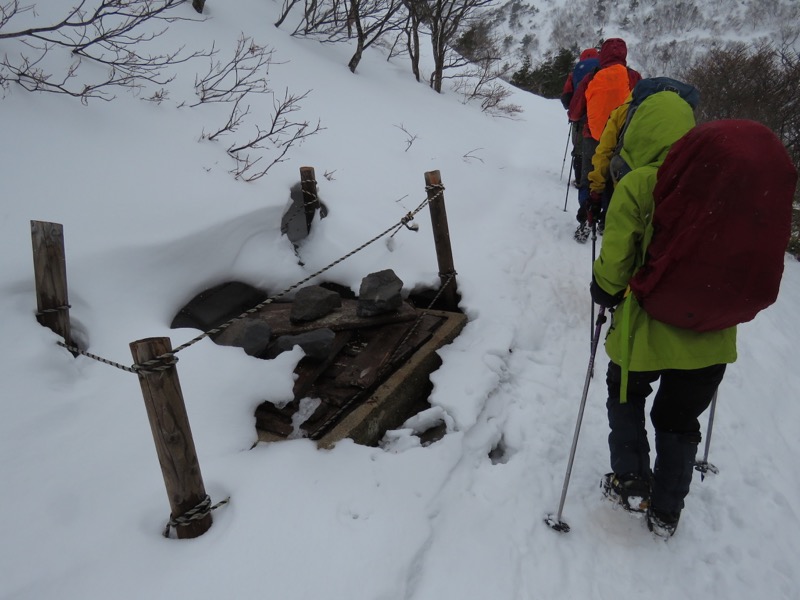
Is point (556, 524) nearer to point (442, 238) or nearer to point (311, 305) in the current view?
point (311, 305)

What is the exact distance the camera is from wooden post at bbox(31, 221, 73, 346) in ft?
8.39

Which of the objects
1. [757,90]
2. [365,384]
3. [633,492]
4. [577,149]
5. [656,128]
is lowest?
[633,492]

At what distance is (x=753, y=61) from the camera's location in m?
11.8

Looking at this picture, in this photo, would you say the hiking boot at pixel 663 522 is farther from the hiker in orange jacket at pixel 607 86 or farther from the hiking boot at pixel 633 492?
the hiker in orange jacket at pixel 607 86

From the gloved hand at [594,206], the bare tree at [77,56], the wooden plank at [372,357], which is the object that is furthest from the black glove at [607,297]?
the bare tree at [77,56]

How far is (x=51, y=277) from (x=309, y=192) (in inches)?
93.9

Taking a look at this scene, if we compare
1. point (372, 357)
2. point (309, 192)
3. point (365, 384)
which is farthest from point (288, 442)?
point (309, 192)

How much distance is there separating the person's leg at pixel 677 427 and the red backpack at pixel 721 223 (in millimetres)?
298

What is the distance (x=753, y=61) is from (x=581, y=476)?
45.7ft

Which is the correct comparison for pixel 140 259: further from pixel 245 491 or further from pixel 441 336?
pixel 441 336

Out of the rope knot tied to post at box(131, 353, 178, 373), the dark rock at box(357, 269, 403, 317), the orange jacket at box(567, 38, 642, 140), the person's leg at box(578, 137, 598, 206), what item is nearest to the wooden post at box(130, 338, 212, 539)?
the rope knot tied to post at box(131, 353, 178, 373)

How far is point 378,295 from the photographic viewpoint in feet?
12.1

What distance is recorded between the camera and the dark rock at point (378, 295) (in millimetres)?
3703

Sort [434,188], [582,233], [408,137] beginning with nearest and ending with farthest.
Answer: [434,188]
[582,233]
[408,137]
